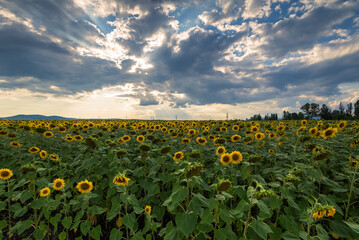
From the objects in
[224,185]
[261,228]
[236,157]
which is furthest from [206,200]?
[236,157]

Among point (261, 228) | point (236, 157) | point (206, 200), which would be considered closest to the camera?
point (261, 228)

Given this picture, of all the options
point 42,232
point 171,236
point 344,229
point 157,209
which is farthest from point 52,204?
point 344,229

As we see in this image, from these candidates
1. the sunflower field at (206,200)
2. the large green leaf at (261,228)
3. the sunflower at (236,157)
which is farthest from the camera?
the sunflower at (236,157)

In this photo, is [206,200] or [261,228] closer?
[261,228]

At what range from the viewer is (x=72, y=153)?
19.3ft

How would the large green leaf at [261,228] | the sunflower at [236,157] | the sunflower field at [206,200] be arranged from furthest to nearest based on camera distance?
1. the sunflower at [236,157]
2. the sunflower field at [206,200]
3. the large green leaf at [261,228]

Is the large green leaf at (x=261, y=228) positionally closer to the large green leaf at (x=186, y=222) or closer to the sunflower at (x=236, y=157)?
the large green leaf at (x=186, y=222)

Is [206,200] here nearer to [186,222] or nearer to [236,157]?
[186,222]

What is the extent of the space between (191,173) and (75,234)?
3666mm

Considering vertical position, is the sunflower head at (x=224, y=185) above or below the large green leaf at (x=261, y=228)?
above

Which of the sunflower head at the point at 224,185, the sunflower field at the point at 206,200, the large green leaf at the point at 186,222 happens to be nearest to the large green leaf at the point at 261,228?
the sunflower field at the point at 206,200

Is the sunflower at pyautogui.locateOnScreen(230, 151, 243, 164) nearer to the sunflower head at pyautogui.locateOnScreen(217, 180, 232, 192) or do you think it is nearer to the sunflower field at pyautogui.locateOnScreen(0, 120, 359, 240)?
the sunflower field at pyautogui.locateOnScreen(0, 120, 359, 240)

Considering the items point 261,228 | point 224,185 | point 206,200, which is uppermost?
point 224,185

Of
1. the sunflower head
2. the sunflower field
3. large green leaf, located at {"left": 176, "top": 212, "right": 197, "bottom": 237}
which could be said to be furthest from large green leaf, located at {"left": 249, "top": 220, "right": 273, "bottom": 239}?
large green leaf, located at {"left": 176, "top": 212, "right": 197, "bottom": 237}
